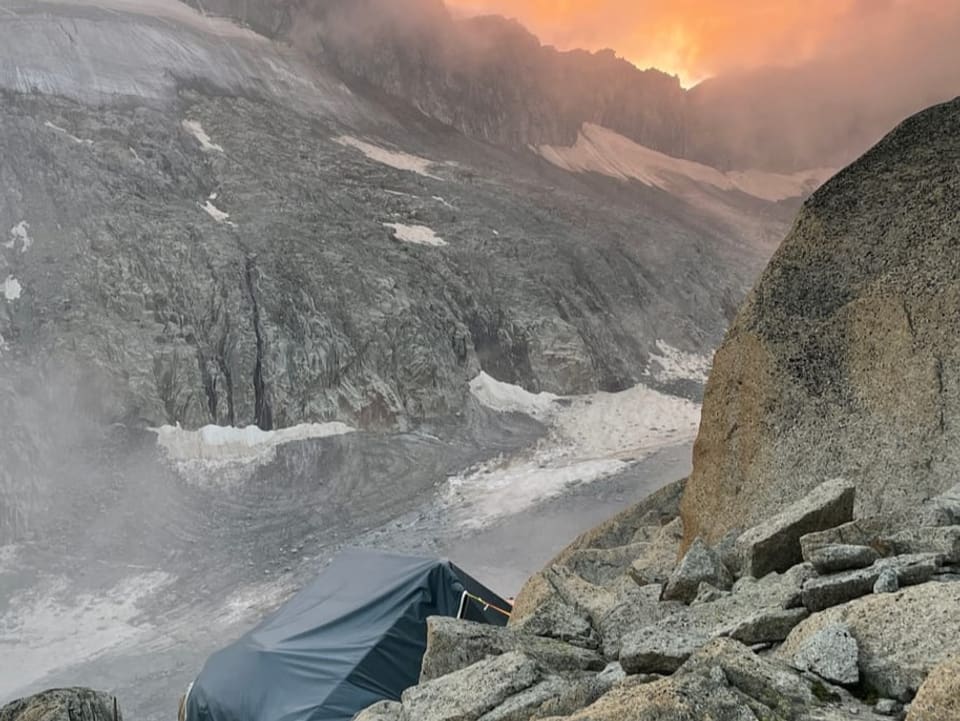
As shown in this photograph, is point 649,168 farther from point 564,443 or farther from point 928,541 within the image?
point 928,541

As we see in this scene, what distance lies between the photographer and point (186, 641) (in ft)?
70.2

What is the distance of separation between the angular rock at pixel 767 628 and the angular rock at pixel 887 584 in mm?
412

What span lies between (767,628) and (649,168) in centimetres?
10186

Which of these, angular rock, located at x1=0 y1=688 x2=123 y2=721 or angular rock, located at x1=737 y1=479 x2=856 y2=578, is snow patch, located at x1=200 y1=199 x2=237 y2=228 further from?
angular rock, located at x1=737 y1=479 x2=856 y2=578

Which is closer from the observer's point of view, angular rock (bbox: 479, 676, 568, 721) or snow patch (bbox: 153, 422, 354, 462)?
angular rock (bbox: 479, 676, 568, 721)

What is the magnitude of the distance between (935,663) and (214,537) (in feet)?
90.1

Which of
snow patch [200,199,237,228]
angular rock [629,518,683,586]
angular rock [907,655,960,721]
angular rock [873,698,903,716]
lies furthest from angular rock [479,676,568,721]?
snow patch [200,199,237,228]

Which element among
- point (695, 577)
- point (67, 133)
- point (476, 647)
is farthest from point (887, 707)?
point (67, 133)

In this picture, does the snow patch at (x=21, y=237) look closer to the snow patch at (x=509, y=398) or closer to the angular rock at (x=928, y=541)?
the snow patch at (x=509, y=398)

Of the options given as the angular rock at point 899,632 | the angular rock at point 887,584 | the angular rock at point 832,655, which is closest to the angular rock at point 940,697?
the angular rock at point 899,632

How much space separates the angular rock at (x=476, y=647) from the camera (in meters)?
5.32

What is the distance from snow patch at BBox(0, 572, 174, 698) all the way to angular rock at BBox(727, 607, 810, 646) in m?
20.8

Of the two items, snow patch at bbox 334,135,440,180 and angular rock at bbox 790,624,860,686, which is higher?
snow patch at bbox 334,135,440,180

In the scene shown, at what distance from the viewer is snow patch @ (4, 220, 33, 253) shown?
40.1m
